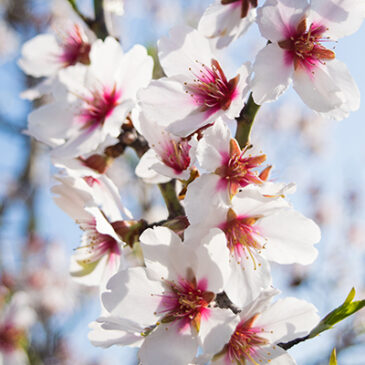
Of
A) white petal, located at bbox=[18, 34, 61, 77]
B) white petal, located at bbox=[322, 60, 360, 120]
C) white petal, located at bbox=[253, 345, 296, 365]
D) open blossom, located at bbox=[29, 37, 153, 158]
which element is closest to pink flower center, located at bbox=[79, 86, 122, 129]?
open blossom, located at bbox=[29, 37, 153, 158]

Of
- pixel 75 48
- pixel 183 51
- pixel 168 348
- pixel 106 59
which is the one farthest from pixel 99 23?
pixel 168 348

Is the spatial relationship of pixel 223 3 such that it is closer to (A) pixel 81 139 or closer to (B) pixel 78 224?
(A) pixel 81 139

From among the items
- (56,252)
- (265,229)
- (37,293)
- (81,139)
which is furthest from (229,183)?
(56,252)

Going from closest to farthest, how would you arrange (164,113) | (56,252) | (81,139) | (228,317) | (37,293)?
(228,317) < (164,113) < (81,139) < (37,293) < (56,252)

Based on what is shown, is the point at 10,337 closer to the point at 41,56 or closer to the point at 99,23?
the point at 41,56

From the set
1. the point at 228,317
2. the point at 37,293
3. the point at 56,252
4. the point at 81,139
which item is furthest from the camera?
the point at 56,252

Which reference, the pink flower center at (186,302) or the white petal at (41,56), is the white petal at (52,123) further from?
the pink flower center at (186,302)
